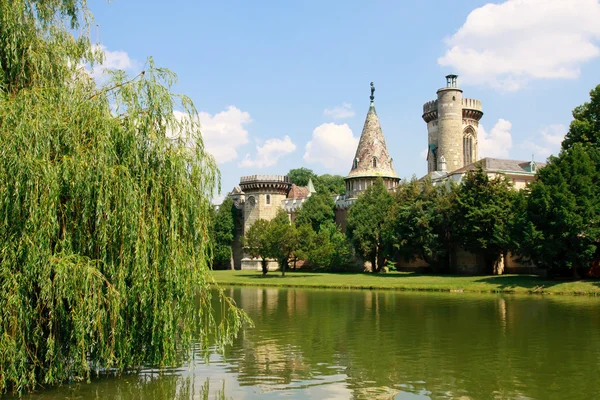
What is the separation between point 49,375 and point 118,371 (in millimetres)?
2193

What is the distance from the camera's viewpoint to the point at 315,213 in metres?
63.4

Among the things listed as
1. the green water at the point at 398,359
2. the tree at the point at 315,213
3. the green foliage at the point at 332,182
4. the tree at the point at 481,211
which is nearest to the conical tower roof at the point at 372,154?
the tree at the point at 315,213

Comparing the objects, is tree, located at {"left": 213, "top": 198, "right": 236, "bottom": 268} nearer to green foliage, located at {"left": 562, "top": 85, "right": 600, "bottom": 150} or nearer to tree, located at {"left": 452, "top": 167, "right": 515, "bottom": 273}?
tree, located at {"left": 452, "top": 167, "right": 515, "bottom": 273}

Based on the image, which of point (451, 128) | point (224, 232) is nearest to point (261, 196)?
point (224, 232)

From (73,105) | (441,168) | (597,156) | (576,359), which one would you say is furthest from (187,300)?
(441,168)

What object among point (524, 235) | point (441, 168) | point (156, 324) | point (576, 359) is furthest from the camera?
point (441, 168)

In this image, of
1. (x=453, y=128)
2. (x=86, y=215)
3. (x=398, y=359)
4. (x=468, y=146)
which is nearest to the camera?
(x=86, y=215)

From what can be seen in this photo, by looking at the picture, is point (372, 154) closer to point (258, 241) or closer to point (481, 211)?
point (258, 241)

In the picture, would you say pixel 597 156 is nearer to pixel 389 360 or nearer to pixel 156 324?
Answer: pixel 389 360

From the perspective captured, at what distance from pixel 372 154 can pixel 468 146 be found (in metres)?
14.2

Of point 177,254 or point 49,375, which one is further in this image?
point 177,254

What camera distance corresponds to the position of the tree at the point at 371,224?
175 feet

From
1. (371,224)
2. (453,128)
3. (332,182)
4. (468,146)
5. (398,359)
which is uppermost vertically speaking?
(453,128)

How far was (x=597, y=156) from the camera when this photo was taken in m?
38.9
